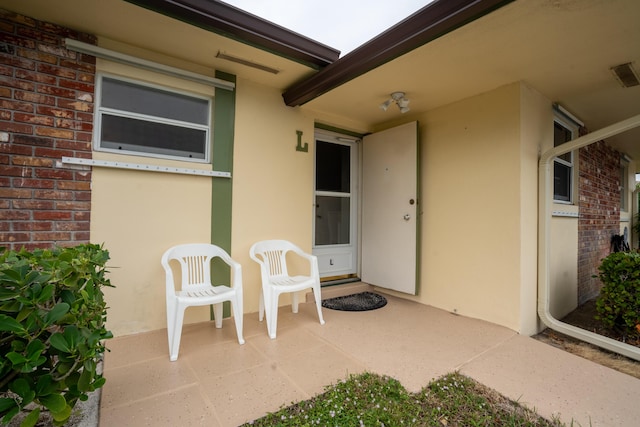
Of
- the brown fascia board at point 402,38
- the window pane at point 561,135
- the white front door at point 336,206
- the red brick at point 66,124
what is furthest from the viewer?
the white front door at point 336,206

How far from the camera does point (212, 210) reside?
2.97 m

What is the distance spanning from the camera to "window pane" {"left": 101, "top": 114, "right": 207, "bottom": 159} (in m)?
2.54

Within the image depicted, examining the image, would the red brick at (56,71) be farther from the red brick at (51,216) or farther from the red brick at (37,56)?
the red brick at (51,216)

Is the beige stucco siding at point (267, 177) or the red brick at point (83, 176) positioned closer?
the red brick at point (83, 176)

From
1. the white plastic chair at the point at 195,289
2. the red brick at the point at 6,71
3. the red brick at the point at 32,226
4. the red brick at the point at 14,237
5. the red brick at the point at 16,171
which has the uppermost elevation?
the red brick at the point at 6,71

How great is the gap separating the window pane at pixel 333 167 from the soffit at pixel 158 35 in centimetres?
125

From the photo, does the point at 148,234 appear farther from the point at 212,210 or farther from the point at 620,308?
the point at 620,308

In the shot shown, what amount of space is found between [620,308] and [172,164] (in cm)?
445

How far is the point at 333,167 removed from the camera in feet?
13.9

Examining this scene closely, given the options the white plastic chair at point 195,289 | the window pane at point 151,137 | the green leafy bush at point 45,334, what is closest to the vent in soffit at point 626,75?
the white plastic chair at point 195,289

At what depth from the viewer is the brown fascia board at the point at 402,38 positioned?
184 centimetres

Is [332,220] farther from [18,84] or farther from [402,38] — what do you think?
[18,84]

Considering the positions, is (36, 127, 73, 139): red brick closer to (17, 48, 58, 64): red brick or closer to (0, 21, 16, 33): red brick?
(17, 48, 58, 64): red brick

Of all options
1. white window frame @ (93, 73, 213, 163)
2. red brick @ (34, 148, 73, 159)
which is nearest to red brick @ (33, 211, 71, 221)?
red brick @ (34, 148, 73, 159)
